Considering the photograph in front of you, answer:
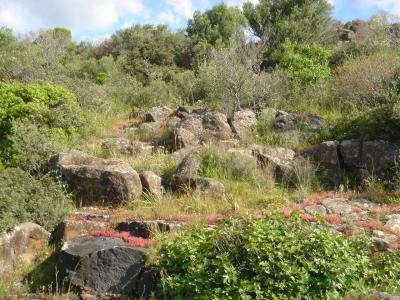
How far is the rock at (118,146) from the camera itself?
43.9 ft

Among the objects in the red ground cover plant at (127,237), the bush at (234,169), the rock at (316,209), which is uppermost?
the bush at (234,169)

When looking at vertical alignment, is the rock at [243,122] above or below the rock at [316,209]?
above

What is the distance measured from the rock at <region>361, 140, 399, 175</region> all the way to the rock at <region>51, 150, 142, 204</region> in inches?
193

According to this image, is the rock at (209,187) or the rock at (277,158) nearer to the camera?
the rock at (209,187)

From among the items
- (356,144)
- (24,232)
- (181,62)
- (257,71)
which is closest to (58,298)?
(24,232)

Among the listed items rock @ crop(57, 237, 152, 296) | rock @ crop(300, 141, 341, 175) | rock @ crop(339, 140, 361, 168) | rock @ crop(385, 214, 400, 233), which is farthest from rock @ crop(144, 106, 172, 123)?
rock @ crop(57, 237, 152, 296)

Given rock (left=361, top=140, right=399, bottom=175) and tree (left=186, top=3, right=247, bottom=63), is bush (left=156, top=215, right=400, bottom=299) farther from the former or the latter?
tree (left=186, top=3, right=247, bottom=63)

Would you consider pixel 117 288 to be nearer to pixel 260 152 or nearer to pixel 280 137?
pixel 260 152

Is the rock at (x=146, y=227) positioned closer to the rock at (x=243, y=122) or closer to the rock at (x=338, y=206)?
the rock at (x=338, y=206)

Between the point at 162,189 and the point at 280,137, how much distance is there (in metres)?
3.95

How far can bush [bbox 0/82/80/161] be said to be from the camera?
13203 mm

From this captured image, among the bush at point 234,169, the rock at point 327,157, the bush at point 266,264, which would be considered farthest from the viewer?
the rock at point 327,157

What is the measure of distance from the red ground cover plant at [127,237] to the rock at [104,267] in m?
0.33

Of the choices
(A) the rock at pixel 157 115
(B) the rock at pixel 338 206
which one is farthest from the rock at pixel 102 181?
(A) the rock at pixel 157 115
